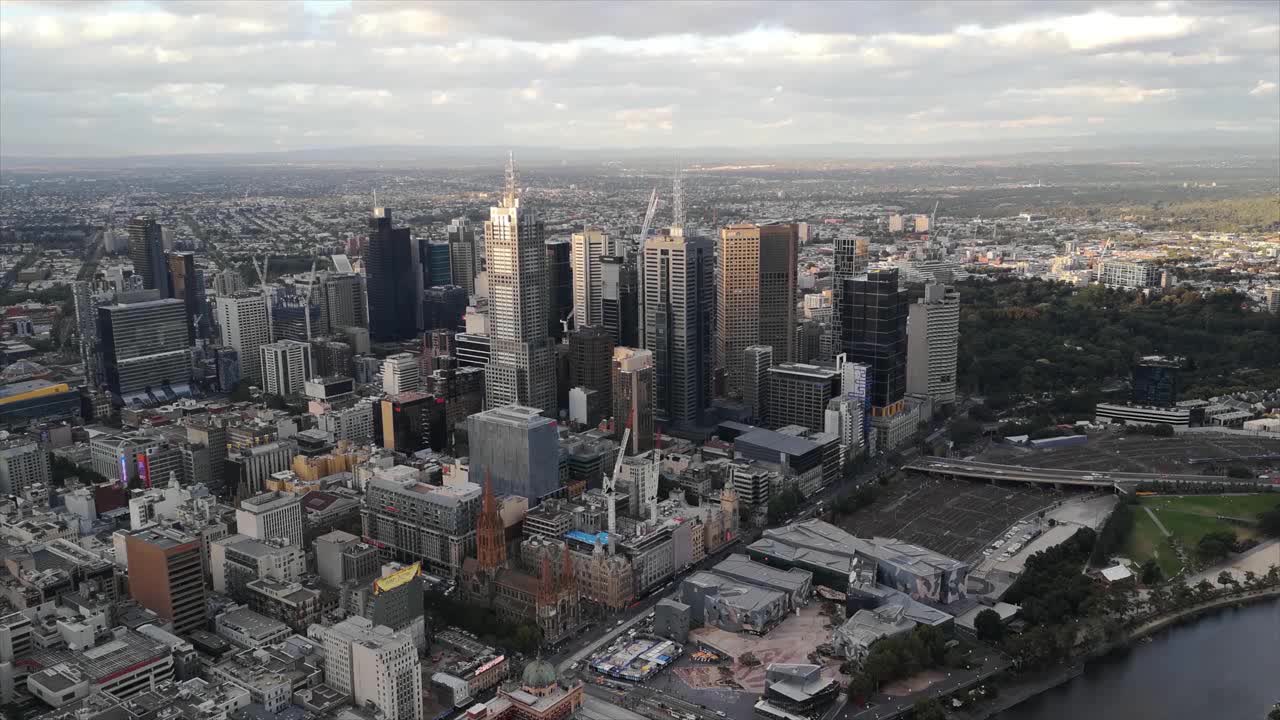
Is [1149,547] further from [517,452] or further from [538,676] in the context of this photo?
[538,676]

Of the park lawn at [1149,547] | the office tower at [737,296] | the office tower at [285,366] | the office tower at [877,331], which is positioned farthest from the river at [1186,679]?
the office tower at [285,366]

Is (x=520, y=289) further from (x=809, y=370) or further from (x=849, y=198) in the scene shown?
(x=849, y=198)

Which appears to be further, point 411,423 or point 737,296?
point 737,296

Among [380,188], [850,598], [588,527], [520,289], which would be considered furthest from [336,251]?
[850,598]

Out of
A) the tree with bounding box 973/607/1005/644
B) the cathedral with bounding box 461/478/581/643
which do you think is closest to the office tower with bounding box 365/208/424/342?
the cathedral with bounding box 461/478/581/643

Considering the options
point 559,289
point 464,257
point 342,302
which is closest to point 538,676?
point 559,289

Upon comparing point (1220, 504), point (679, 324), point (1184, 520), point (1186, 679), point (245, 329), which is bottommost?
point (1186, 679)

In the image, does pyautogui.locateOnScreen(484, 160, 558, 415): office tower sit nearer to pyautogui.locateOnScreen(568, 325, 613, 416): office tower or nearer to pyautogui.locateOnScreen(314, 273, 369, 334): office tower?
pyautogui.locateOnScreen(568, 325, 613, 416): office tower
